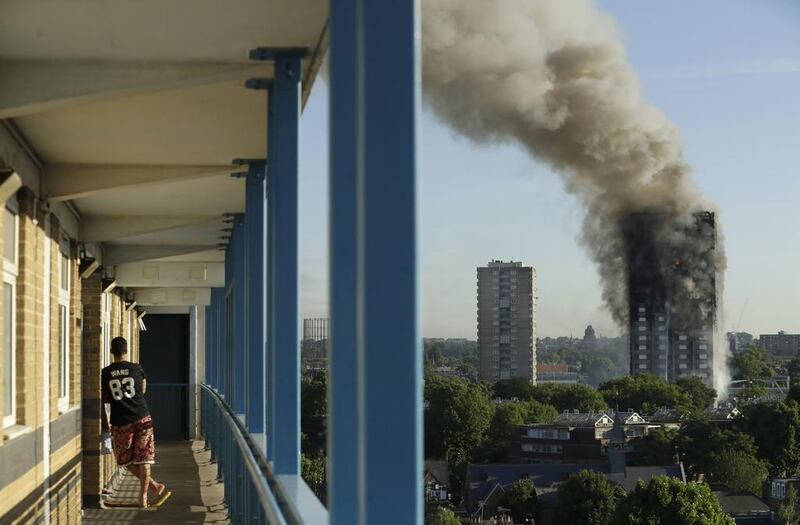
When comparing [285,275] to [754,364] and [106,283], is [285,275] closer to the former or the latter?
[106,283]

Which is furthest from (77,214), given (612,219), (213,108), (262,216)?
(612,219)

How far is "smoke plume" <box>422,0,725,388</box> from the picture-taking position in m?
54.7

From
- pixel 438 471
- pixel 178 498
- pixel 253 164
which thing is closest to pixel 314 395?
pixel 178 498

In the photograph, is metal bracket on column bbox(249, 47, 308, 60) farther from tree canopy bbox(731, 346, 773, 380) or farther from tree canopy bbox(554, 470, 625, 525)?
tree canopy bbox(731, 346, 773, 380)

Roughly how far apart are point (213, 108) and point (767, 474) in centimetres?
3736

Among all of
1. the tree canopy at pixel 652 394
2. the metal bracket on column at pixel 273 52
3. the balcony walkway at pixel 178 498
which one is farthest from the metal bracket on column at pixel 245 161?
the tree canopy at pixel 652 394

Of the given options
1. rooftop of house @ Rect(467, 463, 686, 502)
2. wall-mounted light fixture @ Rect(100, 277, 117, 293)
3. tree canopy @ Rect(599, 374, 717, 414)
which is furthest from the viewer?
tree canopy @ Rect(599, 374, 717, 414)

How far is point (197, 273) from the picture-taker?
45.4 feet

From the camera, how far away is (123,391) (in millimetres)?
6969

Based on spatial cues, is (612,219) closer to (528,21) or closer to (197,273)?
(528,21)

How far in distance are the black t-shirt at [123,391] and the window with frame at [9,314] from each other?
134 cm

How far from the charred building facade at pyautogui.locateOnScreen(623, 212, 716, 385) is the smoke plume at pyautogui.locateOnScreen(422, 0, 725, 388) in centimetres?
11

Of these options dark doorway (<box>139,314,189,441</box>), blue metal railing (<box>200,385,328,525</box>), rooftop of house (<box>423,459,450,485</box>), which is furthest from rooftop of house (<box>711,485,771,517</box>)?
blue metal railing (<box>200,385,328,525</box>)

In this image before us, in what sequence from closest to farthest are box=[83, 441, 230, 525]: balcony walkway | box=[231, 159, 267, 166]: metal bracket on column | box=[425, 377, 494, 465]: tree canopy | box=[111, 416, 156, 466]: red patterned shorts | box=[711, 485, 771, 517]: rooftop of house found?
box=[231, 159, 267, 166]: metal bracket on column → box=[111, 416, 156, 466]: red patterned shorts → box=[83, 441, 230, 525]: balcony walkway → box=[425, 377, 494, 465]: tree canopy → box=[711, 485, 771, 517]: rooftop of house
